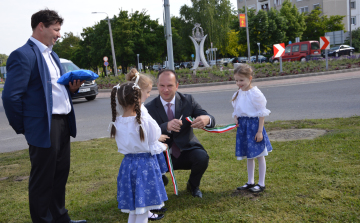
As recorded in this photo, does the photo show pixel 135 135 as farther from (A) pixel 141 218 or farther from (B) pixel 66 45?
(B) pixel 66 45

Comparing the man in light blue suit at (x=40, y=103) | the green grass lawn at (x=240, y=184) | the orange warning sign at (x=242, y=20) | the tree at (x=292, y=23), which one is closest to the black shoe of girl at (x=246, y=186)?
the green grass lawn at (x=240, y=184)

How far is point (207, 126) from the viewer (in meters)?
3.77

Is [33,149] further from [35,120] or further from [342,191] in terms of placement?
[342,191]

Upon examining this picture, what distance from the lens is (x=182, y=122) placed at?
3855mm

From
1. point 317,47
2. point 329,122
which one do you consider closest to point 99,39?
point 317,47

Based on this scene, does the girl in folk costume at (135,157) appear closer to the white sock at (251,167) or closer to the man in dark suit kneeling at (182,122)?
the man in dark suit kneeling at (182,122)

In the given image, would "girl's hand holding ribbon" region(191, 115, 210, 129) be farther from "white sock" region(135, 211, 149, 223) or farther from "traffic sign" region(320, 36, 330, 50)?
"traffic sign" region(320, 36, 330, 50)

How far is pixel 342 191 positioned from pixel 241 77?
1685mm

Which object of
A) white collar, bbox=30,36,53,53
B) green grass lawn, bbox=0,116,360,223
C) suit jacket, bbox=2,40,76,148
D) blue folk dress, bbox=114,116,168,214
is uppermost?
white collar, bbox=30,36,53,53

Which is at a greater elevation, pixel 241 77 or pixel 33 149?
pixel 241 77

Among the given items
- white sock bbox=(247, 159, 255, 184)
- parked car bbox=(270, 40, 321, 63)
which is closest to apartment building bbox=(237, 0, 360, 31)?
parked car bbox=(270, 40, 321, 63)

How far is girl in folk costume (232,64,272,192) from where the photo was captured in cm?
379

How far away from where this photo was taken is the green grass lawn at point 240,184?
3.33 m

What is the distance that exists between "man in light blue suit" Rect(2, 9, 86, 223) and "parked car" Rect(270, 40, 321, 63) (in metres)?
29.0
